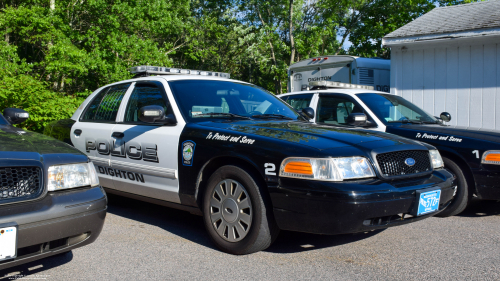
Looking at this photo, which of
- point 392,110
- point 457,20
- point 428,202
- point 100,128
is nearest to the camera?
point 428,202

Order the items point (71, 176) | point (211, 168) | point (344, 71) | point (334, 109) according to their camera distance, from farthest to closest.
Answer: point (344, 71) < point (334, 109) < point (211, 168) < point (71, 176)

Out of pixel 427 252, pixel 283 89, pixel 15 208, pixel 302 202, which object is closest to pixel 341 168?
pixel 302 202

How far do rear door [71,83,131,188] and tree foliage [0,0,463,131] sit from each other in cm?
529

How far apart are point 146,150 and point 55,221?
5.60ft

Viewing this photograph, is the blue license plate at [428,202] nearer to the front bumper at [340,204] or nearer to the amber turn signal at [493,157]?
the front bumper at [340,204]

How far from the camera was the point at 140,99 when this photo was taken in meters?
4.91

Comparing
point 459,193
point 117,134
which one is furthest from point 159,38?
point 459,193

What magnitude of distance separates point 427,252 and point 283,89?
1020 inches

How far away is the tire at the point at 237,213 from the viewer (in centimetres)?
→ 345

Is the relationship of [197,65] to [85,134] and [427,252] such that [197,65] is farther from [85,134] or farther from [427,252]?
[427,252]

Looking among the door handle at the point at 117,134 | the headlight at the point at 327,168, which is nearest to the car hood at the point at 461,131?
the headlight at the point at 327,168

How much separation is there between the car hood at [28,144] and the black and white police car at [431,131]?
278cm

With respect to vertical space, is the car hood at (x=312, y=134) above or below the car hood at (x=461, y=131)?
above

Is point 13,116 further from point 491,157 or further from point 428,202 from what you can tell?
Answer: point 491,157
